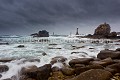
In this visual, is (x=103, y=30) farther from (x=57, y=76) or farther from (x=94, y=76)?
(x=94, y=76)

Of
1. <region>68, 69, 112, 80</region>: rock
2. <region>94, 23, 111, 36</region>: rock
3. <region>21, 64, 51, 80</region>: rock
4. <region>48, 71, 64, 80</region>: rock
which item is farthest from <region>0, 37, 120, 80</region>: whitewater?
<region>94, 23, 111, 36</region>: rock

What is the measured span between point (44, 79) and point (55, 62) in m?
2.83

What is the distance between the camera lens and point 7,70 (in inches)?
384

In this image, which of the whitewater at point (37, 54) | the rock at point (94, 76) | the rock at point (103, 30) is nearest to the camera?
the rock at point (94, 76)

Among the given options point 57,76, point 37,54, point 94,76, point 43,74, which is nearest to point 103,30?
point 37,54

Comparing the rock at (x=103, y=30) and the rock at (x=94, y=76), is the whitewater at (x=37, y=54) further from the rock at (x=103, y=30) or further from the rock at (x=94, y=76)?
the rock at (x=103, y=30)

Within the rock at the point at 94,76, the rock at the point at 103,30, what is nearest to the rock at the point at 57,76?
the rock at the point at 94,76

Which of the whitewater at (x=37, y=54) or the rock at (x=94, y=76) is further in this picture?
the whitewater at (x=37, y=54)

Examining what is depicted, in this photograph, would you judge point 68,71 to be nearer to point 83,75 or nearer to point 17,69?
point 83,75

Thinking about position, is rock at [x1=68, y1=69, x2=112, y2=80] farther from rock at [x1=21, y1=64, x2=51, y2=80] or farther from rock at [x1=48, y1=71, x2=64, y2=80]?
rock at [x1=21, y1=64, x2=51, y2=80]

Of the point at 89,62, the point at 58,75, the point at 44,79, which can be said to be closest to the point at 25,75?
the point at 44,79

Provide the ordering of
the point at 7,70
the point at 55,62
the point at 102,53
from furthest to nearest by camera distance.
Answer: the point at 102,53 → the point at 55,62 → the point at 7,70

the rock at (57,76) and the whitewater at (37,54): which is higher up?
the whitewater at (37,54)

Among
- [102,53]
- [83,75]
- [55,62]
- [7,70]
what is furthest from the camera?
[102,53]
